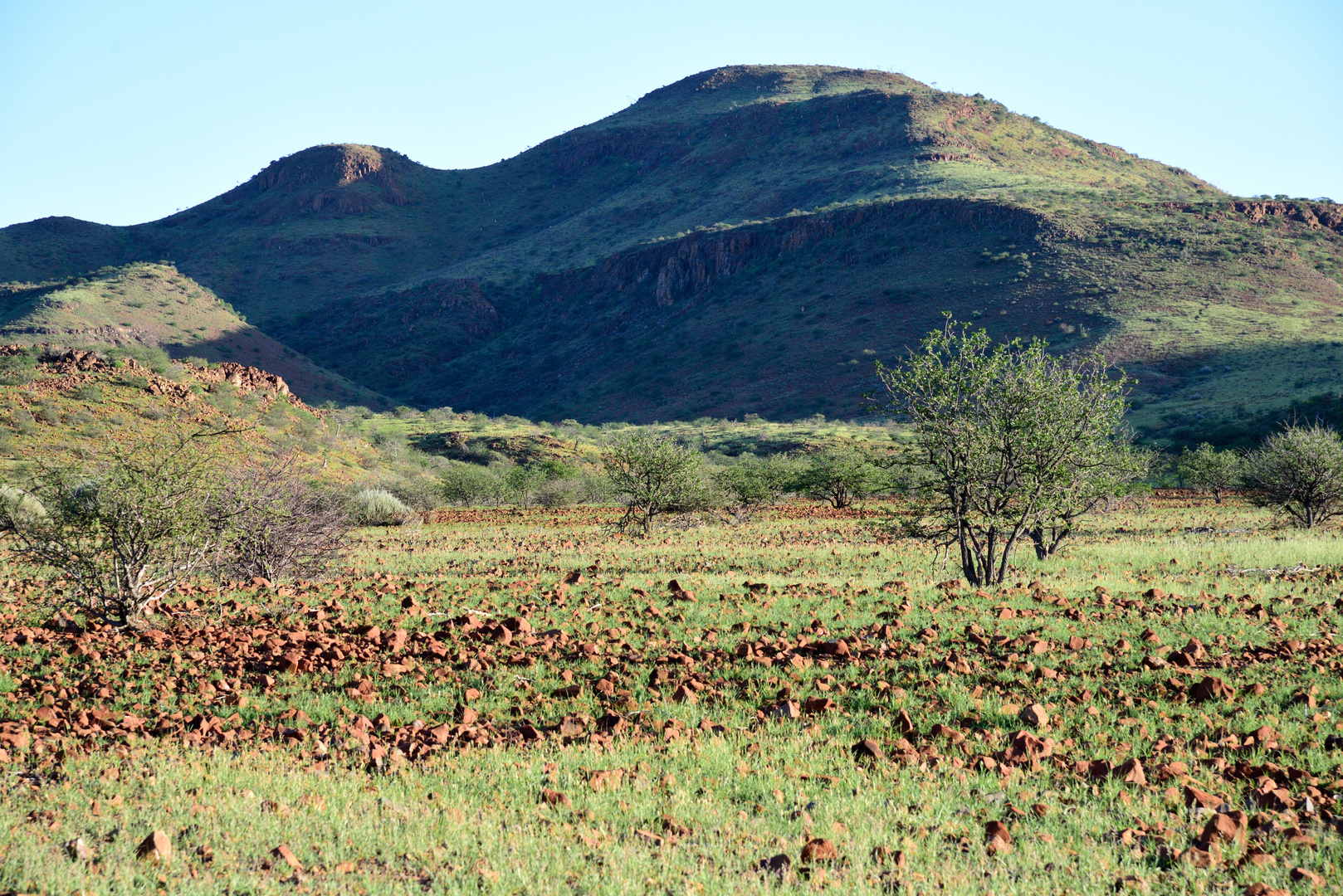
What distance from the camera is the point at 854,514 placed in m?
31.0

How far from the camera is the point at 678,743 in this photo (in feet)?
19.3

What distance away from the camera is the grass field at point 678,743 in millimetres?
4246

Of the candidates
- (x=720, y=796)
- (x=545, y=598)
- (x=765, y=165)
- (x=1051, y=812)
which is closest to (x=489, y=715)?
(x=720, y=796)

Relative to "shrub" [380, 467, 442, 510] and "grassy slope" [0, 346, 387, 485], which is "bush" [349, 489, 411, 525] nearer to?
"shrub" [380, 467, 442, 510]

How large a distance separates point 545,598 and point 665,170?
13765 cm

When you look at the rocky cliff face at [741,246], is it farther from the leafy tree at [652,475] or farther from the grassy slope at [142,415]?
the leafy tree at [652,475]

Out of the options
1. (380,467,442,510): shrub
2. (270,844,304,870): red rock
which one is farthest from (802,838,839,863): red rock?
(380,467,442,510): shrub

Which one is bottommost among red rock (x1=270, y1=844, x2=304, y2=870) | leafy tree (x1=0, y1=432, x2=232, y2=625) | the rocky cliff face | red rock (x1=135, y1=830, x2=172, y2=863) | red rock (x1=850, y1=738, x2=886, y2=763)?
red rock (x1=850, y1=738, x2=886, y2=763)

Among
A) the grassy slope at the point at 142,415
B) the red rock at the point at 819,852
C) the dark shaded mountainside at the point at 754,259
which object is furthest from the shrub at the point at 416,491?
the dark shaded mountainside at the point at 754,259

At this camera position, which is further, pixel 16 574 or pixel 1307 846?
pixel 16 574

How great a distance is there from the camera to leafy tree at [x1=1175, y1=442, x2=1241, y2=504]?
35344mm

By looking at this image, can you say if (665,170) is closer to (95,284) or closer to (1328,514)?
(95,284)

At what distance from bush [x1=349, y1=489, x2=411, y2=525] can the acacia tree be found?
2315cm

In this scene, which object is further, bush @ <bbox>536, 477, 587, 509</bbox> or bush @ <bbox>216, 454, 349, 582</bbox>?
bush @ <bbox>536, 477, 587, 509</bbox>
